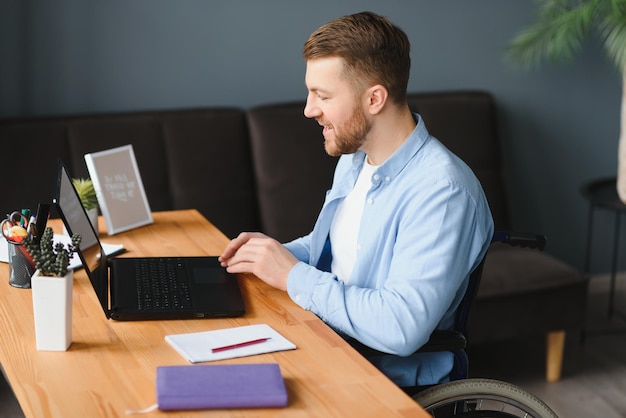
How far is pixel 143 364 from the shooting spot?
1646 millimetres

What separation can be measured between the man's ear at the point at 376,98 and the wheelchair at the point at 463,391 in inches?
14.4

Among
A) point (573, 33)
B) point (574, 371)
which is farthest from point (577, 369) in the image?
point (573, 33)

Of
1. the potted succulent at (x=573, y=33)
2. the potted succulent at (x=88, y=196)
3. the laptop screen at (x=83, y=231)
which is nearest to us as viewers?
the laptop screen at (x=83, y=231)

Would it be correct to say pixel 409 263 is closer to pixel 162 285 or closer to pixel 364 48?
pixel 364 48

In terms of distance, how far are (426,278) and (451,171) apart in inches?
9.6

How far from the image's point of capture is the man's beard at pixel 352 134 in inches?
78.2

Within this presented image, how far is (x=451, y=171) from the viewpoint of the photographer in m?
1.88

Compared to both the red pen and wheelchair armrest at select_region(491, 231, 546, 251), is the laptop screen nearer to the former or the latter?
the red pen

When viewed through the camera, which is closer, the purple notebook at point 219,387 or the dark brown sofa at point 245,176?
the purple notebook at point 219,387

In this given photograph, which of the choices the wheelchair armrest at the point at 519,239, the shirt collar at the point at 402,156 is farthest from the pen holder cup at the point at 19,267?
the wheelchair armrest at the point at 519,239

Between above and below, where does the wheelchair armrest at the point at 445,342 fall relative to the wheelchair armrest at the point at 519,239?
below

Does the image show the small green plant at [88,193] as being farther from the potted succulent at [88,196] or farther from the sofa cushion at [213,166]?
the sofa cushion at [213,166]

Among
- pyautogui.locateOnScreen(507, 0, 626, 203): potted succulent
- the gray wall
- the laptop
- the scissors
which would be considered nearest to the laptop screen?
the laptop

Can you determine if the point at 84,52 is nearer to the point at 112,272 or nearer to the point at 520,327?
the point at 112,272
